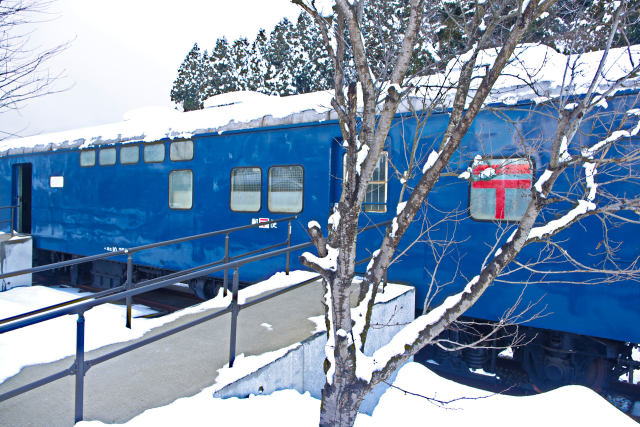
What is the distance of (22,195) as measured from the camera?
1253cm

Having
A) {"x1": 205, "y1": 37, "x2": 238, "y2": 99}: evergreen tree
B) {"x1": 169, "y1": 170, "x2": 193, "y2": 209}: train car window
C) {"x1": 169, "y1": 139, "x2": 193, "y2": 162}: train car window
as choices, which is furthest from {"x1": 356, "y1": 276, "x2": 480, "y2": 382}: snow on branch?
{"x1": 205, "y1": 37, "x2": 238, "y2": 99}: evergreen tree

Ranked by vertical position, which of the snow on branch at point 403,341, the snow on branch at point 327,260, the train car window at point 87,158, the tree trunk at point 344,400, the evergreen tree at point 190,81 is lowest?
the tree trunk at point 344,400

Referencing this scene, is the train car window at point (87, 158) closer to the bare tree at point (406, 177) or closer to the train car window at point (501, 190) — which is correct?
the train car window at point (501, 190)

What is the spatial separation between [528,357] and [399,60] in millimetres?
4146

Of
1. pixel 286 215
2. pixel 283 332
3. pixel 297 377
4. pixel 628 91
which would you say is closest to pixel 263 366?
pixel 297 377

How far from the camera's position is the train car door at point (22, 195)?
40.5ft

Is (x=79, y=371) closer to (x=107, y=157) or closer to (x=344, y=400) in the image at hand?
(x=344, y=400)

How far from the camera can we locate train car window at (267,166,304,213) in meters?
6.54

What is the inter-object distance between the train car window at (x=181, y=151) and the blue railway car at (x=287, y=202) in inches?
0.9

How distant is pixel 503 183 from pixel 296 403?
3154 mm

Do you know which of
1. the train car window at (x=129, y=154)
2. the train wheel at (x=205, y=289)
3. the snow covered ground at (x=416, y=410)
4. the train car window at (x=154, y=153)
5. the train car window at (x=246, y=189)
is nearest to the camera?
the snow covered ground at (x=416, y=410)

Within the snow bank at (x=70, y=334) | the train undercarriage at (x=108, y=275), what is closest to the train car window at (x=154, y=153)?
the train undercarriage at (x=108, y=275)

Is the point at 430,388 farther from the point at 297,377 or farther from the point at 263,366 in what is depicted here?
the point at 263,366

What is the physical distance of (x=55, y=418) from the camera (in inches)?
119
